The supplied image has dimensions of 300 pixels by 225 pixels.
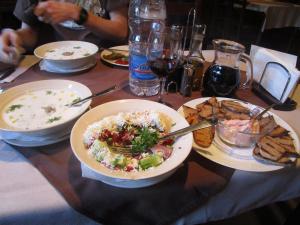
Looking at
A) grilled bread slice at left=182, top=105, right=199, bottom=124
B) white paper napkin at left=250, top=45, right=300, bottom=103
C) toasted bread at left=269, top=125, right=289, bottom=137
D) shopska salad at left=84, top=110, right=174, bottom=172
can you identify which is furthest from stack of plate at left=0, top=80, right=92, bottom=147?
white paper napkin at left=250, top=45, right=300, bottom=103

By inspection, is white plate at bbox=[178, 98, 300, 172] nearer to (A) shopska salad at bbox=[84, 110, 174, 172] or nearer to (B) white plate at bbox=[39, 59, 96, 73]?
(A) shopska salad at bbox=[84, 110, 174, 172]

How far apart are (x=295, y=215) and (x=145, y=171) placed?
87 centimetres

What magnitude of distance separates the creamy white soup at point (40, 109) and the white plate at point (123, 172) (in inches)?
3.3

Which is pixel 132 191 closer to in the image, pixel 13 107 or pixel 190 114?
pixel 190 114

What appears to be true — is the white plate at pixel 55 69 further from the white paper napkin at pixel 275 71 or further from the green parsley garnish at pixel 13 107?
the white paper napkin at pixel 275 71

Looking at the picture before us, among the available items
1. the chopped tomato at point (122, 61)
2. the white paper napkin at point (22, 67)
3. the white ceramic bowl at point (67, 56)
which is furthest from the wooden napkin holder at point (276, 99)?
the white paper napkin at point (22, 67)

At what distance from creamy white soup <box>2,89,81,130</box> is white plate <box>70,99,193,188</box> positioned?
0.08 meters

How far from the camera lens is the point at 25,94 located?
876 millimetres

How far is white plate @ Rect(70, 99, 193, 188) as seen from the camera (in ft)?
1.74

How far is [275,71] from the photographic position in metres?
0.93

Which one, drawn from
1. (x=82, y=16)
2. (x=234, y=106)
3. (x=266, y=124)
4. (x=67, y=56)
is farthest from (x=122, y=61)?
(x=266, y=124)

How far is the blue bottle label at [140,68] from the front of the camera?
91 cm

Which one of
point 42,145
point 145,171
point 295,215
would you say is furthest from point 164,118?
point 295,215

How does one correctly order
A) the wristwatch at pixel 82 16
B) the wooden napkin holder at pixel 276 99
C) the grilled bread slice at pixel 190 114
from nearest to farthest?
the grilled bread slice at pixel 190 114 → the wooden napkin holder at pixel 276 99 → the wristwatch at pixel 82 16
